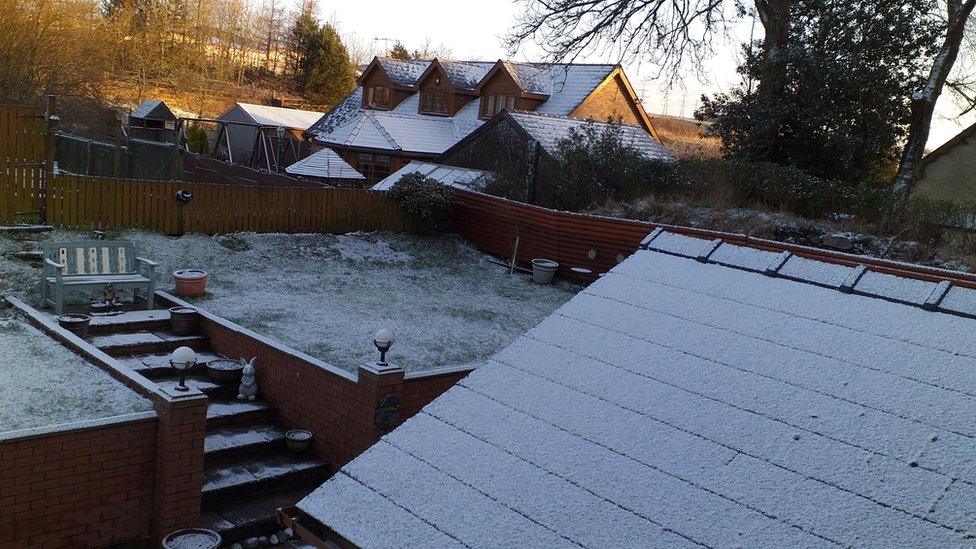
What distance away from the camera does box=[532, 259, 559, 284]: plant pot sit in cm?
1673

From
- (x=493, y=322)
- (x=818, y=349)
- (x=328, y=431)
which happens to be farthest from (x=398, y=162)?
(x=818, y=349)

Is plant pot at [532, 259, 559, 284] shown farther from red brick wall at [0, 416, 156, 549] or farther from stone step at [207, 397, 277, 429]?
red brick wall at [0, 416, 156, 549]

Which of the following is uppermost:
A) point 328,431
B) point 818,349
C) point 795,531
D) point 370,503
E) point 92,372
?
point 818,349

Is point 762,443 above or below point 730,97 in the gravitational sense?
below

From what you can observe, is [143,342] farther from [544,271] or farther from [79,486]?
[544,271]

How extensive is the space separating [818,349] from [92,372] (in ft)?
23.8

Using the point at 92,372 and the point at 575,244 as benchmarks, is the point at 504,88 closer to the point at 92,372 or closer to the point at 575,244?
the point at 575,244

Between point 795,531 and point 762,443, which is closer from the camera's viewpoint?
point 795,531

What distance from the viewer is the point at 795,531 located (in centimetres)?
340

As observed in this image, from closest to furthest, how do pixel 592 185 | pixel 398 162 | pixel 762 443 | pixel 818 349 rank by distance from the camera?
pixel 762 443
pixel 818 349
pixel 592 185
pixel 398 162

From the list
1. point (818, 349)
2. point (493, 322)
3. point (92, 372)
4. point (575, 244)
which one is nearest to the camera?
point (818, 349)

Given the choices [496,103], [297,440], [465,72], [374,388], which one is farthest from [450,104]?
[374,388]

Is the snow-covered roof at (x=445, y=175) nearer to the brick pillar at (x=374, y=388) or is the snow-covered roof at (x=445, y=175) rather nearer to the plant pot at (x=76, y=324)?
the plant pot at (x=76, y=324)

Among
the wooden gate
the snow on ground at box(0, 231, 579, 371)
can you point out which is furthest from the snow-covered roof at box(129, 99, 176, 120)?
the wooden gate
